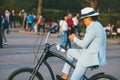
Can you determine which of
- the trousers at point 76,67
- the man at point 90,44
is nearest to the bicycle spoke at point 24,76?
the trousers at point 76,67

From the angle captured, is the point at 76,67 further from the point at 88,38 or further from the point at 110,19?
the point at 110,19

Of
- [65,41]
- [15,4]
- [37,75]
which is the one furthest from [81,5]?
[37,75]

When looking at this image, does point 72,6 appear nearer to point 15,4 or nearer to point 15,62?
point 15,4

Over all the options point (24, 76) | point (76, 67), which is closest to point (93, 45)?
point (76, 67)

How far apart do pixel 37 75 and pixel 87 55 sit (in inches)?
39.7

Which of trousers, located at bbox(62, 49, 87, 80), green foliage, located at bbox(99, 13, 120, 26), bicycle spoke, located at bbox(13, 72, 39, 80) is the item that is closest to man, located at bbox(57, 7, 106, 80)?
trousers, located at bbox(62, 49, 87, 80)

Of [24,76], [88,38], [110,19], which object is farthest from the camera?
[110,19]

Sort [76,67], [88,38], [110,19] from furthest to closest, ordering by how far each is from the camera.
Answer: [110,19], [76,67], [88,38]

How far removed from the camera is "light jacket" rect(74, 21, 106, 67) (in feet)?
25.8

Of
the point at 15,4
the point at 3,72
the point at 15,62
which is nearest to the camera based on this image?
the point at 3,72

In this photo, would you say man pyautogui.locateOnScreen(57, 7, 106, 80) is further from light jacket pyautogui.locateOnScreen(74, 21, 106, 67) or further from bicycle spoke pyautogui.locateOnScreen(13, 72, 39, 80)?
bicycle spoke pyautogui.locateOnScreen(13, 72, 39, 80)

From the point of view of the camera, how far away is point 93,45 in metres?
7.90

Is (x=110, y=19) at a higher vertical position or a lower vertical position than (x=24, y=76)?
lower

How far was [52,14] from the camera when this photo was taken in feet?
168
